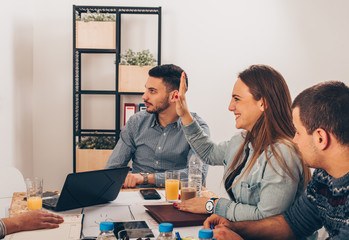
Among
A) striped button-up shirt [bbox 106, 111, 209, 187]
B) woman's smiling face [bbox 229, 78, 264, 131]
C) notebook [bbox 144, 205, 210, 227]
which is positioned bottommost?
notebook [bbox 144, 205, 210, 227]

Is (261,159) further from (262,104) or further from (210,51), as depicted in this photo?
(210,51)

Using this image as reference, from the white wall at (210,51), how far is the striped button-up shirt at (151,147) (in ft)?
4.22

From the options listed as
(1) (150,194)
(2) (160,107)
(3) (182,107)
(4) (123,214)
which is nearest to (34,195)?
(4) (123,214)

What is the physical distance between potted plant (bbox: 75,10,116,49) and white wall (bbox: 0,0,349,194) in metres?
0.32

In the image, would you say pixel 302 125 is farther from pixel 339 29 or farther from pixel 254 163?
pixel 339 29

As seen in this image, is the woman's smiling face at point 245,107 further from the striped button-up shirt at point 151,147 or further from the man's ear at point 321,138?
the striped button-up shirt at point 151,147

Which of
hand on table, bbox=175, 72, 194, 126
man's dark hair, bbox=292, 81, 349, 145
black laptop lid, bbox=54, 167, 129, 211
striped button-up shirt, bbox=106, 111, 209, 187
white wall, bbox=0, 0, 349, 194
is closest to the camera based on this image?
man's dark hair, bbox=292, 81, 349, 145

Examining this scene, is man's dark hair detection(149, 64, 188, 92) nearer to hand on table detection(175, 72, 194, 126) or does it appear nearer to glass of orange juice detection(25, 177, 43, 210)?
hand on table detection(175, 72, 194, 126)

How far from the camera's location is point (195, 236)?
4.44 ft

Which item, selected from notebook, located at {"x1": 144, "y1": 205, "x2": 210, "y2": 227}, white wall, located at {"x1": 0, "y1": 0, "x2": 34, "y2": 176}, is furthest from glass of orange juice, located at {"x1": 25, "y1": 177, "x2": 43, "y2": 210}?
white wall, located at {"x1": 0, "y1": 0, "x2": 34, "y2": 176}

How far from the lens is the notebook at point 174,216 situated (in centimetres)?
145

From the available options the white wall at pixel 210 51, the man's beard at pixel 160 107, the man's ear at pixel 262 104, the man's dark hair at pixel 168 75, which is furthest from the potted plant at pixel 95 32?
the man's ear at pixel 262 104

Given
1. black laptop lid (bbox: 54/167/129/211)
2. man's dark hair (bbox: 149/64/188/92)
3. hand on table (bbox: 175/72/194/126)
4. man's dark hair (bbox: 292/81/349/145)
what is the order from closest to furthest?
man's dark hair (bbox: 292/81/349/145) → black laptop lid (bbox: 54/167/129/211) → hand on table (bbox: 175/72/194/126) → man's dark hair (bbox: 149/64/188/92)

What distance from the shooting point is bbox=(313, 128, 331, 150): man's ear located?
1.17 metres
